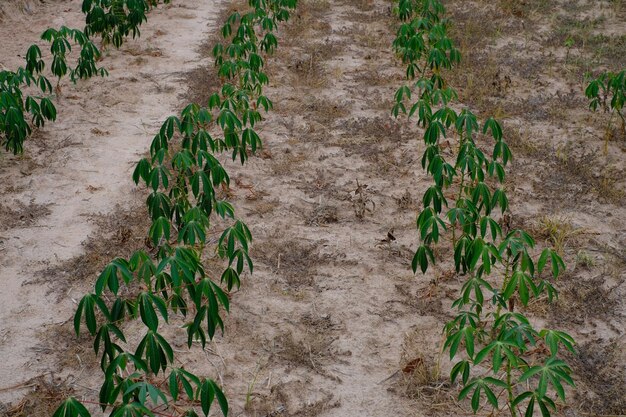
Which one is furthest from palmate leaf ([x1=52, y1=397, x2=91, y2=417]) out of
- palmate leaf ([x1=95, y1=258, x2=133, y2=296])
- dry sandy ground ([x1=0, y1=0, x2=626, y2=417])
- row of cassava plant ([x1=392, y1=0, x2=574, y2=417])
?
row of cassava plant ([x1=392, y1=0, x2=574, y2=417])

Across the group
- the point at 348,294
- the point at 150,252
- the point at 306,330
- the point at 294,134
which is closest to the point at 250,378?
the point at 306,330

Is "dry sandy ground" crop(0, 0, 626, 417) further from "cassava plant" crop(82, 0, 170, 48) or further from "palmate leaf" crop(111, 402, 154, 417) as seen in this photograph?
"palmate leaf" crop(111, 402, 154, 417)

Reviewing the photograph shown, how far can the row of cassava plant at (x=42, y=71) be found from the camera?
475 cm

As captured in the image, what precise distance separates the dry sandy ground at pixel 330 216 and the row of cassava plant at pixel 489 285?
0.59ft

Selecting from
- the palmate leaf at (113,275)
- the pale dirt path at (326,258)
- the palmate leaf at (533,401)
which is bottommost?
the pale dirt path at (326,258)

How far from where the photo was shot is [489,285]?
284 cm

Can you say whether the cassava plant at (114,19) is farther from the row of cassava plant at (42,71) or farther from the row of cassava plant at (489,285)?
the row of cassava plant at (489,285)

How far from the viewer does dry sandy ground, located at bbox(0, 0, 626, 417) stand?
3148 millimetres

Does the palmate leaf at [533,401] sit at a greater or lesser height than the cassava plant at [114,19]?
lesser

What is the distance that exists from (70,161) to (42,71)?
2011 millimetres

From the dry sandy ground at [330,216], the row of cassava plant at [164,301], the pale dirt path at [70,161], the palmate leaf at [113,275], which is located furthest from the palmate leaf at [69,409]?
the pale dirt path at [70,161]

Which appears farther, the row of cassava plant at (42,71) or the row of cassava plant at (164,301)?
the row of cassava plant at (42,71)

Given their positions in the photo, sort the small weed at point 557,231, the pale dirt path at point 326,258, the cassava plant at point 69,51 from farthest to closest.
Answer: the cassava plant at point 69,51
the small weed at point 557,231
the pale dirt path at point 326,258

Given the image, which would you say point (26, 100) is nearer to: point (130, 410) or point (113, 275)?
point (113, 275)
